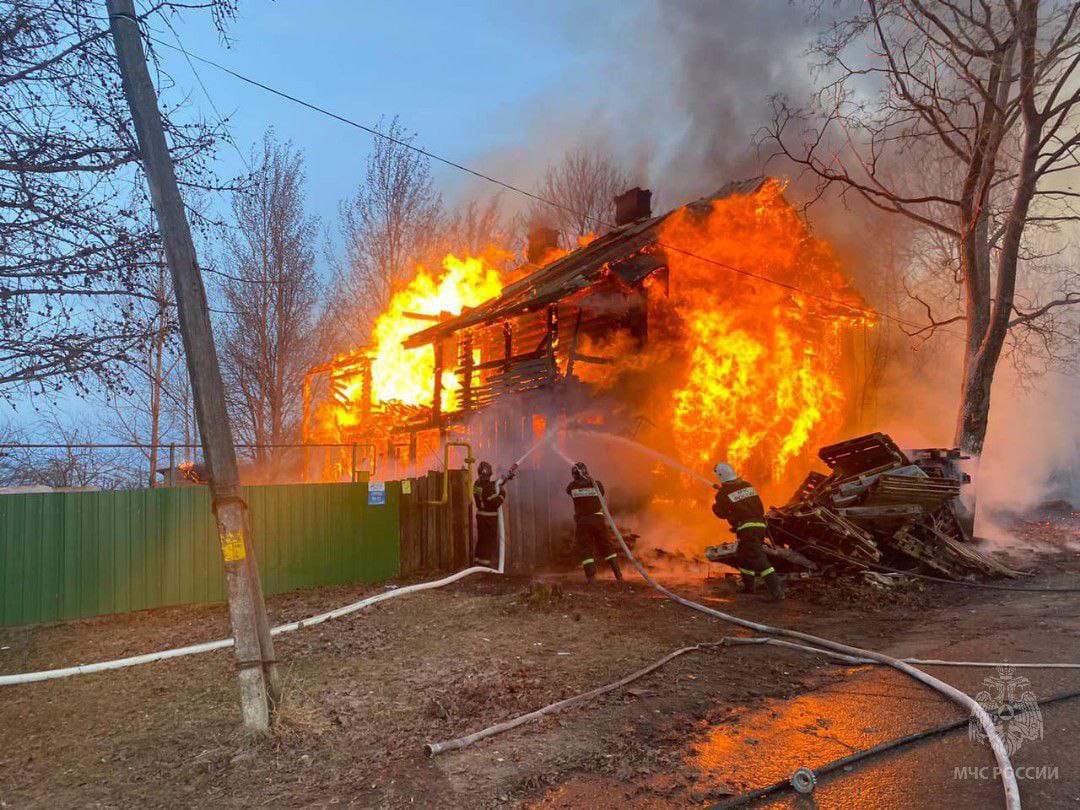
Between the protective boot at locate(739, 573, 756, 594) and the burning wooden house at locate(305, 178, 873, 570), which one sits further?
the burning wooden house at locate(305, 178, 873, 570)

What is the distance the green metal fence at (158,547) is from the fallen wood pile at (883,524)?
253 inches

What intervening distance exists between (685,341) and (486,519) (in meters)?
6.37

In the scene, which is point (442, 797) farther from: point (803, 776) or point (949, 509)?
point (949, 509)

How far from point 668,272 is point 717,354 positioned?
2115 mm

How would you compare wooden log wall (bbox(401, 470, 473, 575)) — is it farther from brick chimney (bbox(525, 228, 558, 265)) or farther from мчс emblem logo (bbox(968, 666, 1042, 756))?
brick chimney (bbox(525, 228, 558, 265))

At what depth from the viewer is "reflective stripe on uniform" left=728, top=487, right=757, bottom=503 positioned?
29.0 ft

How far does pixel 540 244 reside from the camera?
22.0 metres

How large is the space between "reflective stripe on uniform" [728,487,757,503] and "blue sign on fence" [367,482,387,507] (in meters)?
5.38

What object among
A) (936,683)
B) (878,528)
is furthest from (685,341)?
(936,683)

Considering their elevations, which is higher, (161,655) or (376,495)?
(376,495)

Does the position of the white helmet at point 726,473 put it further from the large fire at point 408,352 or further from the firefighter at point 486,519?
the large fire at point 408,352

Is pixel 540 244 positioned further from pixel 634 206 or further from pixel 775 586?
pixel 775 586

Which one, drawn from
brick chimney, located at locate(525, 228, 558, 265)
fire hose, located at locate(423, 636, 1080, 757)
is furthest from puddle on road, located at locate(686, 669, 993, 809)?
brick chimney, located at locate(525, 228, 558, 265)

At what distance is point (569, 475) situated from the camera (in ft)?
42.6
